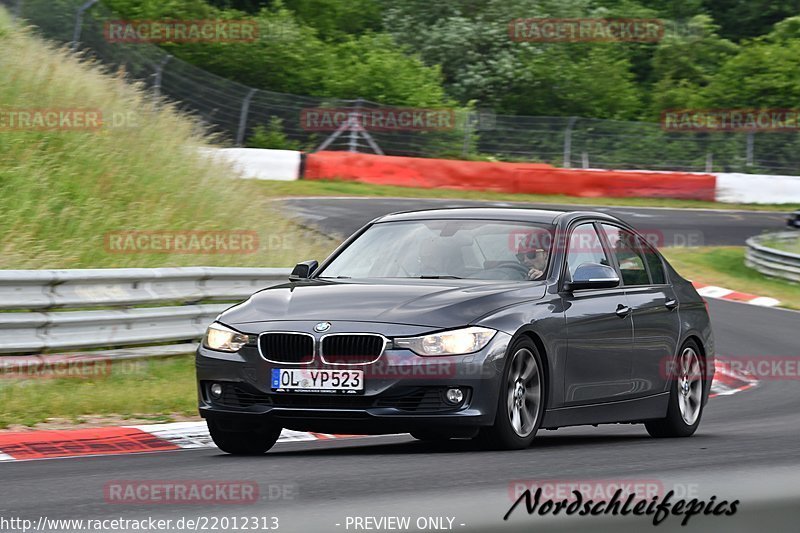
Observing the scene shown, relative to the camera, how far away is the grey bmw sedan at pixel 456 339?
7.02m

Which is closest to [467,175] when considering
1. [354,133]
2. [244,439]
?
[354,133]

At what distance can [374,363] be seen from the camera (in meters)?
6.99

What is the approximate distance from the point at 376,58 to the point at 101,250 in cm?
2709

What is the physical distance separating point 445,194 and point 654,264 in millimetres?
23687

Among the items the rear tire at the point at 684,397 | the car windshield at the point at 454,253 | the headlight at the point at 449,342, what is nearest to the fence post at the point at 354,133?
the rear tire at the point at 684,397

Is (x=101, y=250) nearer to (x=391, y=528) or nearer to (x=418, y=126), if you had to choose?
(x=391, y=528)

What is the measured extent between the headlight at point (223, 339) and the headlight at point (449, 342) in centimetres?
89

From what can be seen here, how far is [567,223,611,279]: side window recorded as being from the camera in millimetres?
8391

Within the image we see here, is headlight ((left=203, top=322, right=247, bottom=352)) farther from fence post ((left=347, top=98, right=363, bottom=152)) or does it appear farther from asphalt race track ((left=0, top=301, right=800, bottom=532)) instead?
fence post ((left=347, top=98, right=363, bottom=152))

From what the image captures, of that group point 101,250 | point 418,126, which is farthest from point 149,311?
point 418,126

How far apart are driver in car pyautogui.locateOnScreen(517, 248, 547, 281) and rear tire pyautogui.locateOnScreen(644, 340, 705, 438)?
5.22ft

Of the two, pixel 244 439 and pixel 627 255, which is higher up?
pixel 627 255

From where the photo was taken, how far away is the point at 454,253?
8234mm

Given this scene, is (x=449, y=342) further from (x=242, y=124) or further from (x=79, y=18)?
(x=242, y=124)
